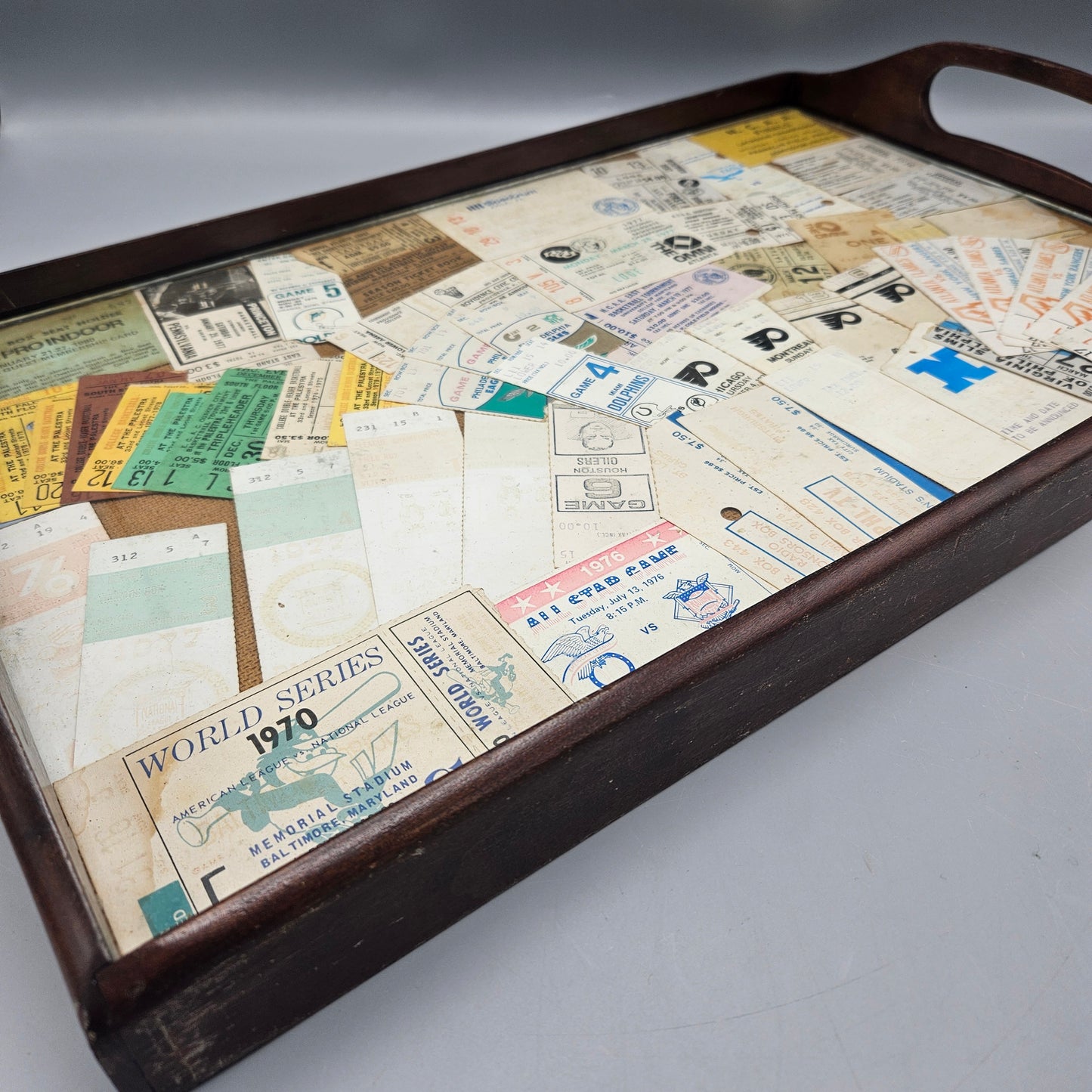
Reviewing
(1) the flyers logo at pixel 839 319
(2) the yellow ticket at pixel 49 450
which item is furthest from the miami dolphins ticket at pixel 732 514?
(2) the yellow ticket at pixel 49 450

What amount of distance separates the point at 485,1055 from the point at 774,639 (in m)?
0.47

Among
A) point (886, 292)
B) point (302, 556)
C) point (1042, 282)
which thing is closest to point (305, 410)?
point (302, 556)

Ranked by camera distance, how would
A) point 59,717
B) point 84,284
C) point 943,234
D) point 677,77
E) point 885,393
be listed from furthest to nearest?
point 677,77
point 943,234
point 84,284
point 885,393
point 59,717

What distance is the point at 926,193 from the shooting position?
181 centimetres

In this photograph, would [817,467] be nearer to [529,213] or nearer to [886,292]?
[886,292]

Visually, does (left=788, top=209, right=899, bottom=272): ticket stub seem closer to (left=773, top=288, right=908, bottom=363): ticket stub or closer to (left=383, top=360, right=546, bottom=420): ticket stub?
(left=773, top=288, right=908, bottom=363): ticket stub

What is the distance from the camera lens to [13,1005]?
0.98m

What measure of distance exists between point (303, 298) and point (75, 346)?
0.33 meters

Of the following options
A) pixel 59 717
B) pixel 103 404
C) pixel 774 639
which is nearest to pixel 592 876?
pixel 774 639

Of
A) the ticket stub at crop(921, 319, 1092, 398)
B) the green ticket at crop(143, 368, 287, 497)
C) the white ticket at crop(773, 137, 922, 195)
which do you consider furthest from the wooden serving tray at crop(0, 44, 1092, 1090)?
the white ticket at crop(773, 137, 922, 195)

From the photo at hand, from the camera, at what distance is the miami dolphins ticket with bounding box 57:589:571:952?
0.87 meters

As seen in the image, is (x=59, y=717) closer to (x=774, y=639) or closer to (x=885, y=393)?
(x=774, y=639)

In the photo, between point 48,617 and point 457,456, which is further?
point 457,456

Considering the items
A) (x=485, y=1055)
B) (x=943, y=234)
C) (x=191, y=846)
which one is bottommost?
(x=485, y=1055)
